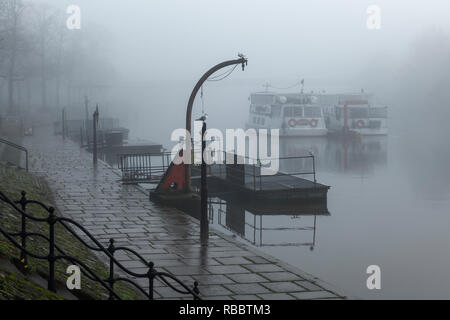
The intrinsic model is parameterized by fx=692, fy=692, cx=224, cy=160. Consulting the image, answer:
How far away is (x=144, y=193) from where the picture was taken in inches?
813

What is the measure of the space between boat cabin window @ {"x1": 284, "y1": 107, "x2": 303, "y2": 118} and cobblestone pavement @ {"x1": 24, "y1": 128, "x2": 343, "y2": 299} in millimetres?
47357

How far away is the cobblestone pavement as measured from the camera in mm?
10180

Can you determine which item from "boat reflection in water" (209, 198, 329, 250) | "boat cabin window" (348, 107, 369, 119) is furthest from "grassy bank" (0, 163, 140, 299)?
"boat cabin window" (348, 107, 369, 119)

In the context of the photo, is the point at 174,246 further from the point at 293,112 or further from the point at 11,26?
the point at 293,112

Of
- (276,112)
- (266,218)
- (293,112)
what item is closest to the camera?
(266,218)

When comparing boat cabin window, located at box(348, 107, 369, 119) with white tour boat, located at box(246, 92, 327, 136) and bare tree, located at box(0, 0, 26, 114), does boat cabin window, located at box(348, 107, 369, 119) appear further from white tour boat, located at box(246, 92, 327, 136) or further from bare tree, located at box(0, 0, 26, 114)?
bare tree, located at box(0, 0, 26, 114)

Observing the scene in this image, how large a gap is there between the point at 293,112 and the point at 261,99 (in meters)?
9.06

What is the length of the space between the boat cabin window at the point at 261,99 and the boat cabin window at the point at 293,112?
5.69m

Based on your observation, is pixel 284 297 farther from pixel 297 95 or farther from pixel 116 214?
pixel 297 95

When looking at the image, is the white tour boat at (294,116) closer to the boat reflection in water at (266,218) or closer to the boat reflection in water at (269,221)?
the boat reflection in water at (266,218)

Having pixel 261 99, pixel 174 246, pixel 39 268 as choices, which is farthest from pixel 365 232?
pixel 261 99

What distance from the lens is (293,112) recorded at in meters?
69.9

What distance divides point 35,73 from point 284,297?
208 feet
